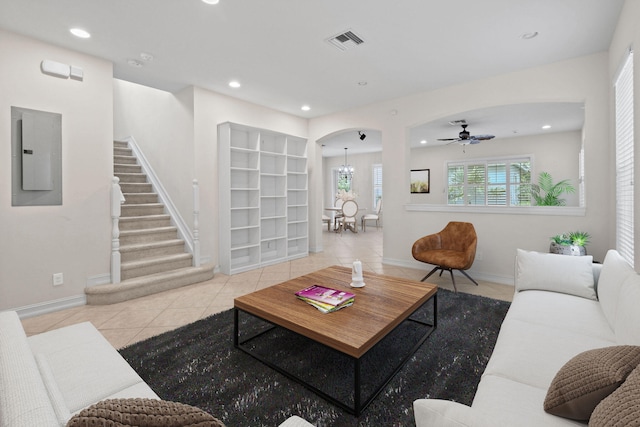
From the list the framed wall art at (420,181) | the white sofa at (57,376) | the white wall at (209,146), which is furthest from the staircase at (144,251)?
the framed wall art at (420,181)

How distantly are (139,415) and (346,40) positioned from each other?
335 cm

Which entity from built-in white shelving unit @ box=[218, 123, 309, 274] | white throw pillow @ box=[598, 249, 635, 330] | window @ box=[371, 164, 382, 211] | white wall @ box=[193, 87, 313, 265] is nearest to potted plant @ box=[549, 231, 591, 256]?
white throw pillow @ box=[598, 249, 635, 330]

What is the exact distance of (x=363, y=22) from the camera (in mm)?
2801

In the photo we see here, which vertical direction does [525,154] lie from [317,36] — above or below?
below

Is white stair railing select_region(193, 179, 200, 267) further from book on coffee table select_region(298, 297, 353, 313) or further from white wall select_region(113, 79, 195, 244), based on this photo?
book on coffee table select_region(298, 297, 353, 313)

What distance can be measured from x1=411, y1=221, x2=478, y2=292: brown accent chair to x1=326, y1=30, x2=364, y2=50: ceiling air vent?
2.43 metres

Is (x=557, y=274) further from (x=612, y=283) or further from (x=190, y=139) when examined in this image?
(x=190, y=139)

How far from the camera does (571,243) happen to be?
3.32 meters

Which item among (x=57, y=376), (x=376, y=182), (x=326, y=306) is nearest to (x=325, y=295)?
(x=326, y=306)

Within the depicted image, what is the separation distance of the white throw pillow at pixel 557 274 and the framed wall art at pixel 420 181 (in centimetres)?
720

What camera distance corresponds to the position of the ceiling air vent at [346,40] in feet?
9.85

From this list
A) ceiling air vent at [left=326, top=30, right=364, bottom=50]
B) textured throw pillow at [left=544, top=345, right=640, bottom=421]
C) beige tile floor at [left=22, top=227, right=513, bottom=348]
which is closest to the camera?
textured throw pillow at [left=544, top=345, right=640, bottom=421]

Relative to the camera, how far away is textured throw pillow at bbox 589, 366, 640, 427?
73 cm

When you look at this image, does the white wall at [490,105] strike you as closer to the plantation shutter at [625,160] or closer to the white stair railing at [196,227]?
the plantation shutter at [625,160]
